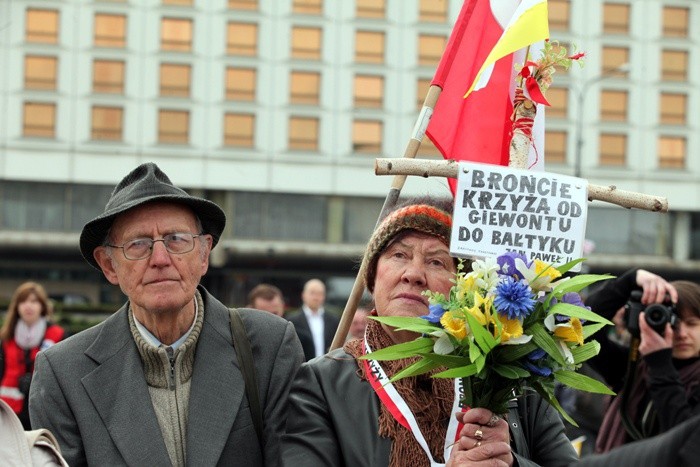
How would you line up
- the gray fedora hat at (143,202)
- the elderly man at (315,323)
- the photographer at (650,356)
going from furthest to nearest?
1. the elderly man at (315,323)
2. the photographer at (650,356)
3. the gray fedora hat at (143,202)

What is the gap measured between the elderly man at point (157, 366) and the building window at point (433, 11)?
155ft

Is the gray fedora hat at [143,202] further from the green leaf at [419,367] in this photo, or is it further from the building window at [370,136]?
the building window at [370,136]

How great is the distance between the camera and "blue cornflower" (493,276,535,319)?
9.83 ft

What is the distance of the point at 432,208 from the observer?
3.76m

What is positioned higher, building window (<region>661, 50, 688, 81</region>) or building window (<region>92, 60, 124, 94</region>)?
building window (<region>661, 50, 688, 81</region>)

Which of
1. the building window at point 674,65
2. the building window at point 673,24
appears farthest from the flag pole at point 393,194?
the building window at point 673,24

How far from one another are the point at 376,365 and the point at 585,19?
50.0 m

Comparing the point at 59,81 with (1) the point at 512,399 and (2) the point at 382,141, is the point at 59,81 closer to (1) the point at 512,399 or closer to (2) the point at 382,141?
(2) the point at 382,141

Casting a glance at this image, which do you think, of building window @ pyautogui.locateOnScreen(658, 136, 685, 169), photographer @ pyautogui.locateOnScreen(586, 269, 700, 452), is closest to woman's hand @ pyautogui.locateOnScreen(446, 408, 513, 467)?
photographer @ pyautogui.locateOnScreen(586, 269, 700, 452)

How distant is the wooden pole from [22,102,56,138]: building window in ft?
155

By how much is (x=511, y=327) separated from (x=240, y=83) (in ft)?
155

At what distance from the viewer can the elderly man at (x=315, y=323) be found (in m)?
11.9

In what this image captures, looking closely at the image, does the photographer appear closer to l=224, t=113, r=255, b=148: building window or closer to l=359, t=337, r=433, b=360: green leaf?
l=359, t=337, r=433, b=360: green leaf

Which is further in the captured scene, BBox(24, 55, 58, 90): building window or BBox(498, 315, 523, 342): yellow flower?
BBox(24, 55, 58, 90): building window
